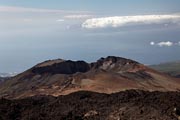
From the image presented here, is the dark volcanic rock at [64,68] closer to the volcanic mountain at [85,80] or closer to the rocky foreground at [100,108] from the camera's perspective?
the volcanic mountain at [85,80]

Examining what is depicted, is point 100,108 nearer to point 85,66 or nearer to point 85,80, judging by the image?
point 85,80

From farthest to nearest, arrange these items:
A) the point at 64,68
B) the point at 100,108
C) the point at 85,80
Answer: the point at 64,68, the point at 85,80, the point at 100,108

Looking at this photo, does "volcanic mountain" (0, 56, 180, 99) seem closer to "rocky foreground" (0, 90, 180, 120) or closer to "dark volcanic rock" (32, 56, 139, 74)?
"dark volcanic rock" (32, 56, 139, 74)

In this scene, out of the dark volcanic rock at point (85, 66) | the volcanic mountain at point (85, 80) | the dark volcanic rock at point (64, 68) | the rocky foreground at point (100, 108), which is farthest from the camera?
the dark volcanic rock at point (85, 66)

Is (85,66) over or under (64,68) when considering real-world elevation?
under

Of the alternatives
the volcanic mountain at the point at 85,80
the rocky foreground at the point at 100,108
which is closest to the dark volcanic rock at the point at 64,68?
the volcanic mountain at the point at 85,80

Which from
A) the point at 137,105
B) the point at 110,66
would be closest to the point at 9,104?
the point at 137,105

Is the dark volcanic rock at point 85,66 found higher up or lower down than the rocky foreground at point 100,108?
lower down

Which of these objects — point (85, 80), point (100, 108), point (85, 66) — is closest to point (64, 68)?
point (85, 66)
